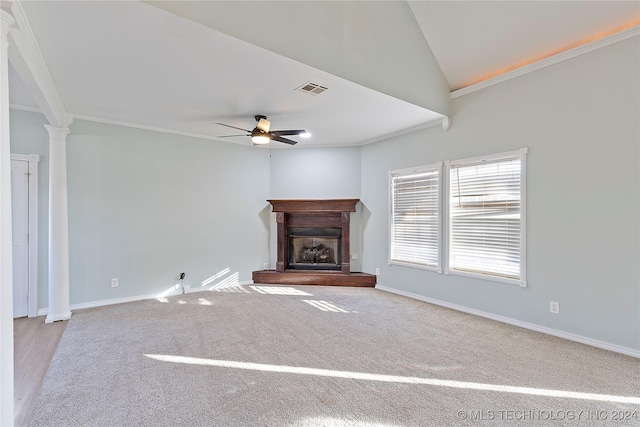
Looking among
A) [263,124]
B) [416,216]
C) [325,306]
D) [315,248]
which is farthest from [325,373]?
[315,248]

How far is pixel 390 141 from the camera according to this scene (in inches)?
220

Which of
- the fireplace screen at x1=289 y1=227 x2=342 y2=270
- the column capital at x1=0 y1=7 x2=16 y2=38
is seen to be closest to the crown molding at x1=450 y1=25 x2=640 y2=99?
the fireplace screen at x1=289 y1=227 x2=342 y2=270

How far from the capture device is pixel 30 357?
9.84 feet

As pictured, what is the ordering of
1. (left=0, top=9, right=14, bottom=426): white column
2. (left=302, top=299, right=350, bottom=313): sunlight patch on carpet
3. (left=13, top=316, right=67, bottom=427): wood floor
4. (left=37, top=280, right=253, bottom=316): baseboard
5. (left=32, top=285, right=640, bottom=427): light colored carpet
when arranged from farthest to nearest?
(left=302, top=299, right=350, bottom=313): sunlight patch on carpet < (left=37, top=280, right=253, bottom=316): baseboard < (left=13, top=316, right=67, bottom=427): wood floor < (left=32, top=285, right=640, bottom=427): light colored carpet < (left=0, top=9, right=14, bottom=426): white column

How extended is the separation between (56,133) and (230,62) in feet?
9.20

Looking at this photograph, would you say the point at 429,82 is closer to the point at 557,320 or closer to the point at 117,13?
the point at 557,320

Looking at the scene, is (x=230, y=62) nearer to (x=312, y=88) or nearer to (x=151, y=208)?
(x=312, y=88)

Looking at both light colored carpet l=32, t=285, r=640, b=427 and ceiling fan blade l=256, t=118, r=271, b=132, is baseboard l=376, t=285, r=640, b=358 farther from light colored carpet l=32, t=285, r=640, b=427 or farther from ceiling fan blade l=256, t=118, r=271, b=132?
ceiling fan blade l=256, t=118, r=271, b=132

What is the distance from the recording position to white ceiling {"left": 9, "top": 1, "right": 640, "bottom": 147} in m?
2.44

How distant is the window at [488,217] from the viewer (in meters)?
3.85

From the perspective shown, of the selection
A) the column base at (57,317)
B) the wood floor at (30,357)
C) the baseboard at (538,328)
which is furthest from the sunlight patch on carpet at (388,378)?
the column base at (57,317)

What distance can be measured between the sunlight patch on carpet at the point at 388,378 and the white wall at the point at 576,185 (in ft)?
3.98

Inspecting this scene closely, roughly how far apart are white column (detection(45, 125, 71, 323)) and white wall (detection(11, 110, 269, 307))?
367mm

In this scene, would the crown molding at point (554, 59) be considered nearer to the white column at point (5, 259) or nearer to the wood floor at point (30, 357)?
the white column at point (5, 259)
